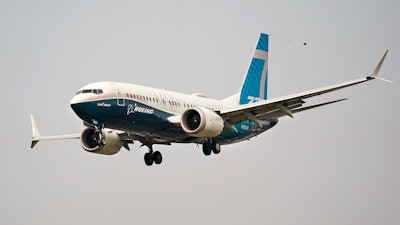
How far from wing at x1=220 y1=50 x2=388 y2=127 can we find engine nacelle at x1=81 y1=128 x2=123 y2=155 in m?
8.23

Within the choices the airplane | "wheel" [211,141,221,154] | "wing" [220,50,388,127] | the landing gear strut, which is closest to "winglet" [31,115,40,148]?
the airplane

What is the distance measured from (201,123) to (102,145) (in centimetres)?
752

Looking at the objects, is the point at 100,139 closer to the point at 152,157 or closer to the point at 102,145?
the point at 102,145

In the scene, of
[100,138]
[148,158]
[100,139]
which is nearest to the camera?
[100,138]

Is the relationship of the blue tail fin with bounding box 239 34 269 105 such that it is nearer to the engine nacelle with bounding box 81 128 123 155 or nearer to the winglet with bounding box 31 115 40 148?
the engine nacelle with bounding box 81 128 123 155

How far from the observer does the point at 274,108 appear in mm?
65750

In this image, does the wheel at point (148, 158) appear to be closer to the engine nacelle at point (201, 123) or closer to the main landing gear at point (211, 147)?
the main landing gear at point (211, 147)

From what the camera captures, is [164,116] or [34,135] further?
[34,135]

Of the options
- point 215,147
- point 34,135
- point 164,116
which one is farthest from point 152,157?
point 34,135

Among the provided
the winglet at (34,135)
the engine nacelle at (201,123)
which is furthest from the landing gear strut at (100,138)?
the winglet at (34,135)

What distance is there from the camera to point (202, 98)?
69.7m

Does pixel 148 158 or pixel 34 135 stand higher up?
pixel 34 135

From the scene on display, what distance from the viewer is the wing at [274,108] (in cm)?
6209

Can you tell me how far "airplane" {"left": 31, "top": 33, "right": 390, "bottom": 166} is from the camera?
61562mm
